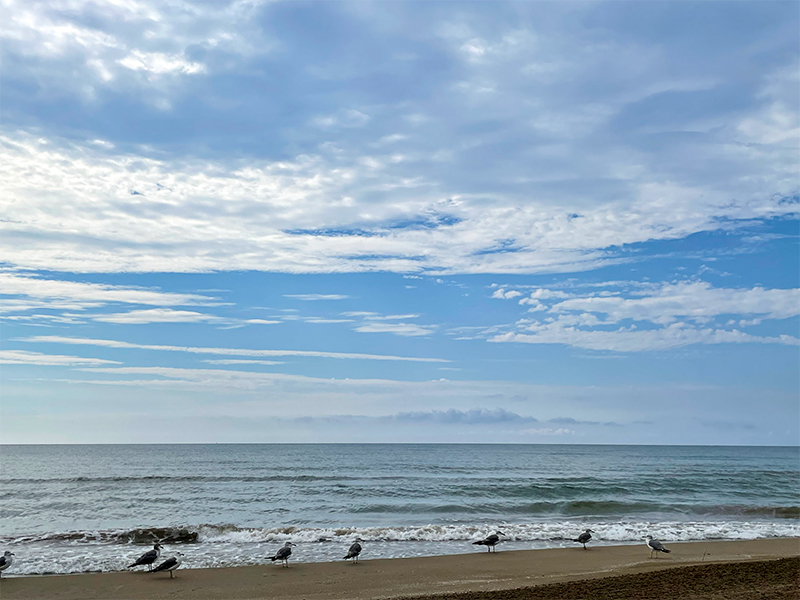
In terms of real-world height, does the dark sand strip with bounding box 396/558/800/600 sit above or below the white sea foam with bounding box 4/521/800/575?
above

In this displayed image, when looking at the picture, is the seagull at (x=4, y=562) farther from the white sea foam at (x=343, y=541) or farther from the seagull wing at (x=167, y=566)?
the seagull wing at (x=167, y=566)

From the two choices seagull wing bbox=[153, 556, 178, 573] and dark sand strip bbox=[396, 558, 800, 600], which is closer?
dark sand strip bbox=[396, 558, 800, 600]

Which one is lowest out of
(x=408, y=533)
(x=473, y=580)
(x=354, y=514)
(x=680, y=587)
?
(x=354, y=514)

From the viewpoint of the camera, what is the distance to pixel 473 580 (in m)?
11.5

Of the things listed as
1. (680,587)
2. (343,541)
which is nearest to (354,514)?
(343,541)

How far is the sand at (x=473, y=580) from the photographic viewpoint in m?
9.56

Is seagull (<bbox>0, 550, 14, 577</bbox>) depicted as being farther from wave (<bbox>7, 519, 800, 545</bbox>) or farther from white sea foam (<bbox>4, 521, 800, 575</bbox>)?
wave (<bbox>7, 519, 800, 545</bbox>)

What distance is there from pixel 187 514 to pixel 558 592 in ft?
59.5

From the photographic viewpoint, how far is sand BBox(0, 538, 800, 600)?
376 inches

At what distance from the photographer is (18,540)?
1664 cm

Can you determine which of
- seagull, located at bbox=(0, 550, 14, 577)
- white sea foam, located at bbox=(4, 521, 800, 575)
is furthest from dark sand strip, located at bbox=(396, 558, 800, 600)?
seagull, located at bbox=(0, 550, 14, 577)

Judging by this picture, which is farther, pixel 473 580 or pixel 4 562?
pixel 4 562

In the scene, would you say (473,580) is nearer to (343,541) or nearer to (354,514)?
(343,541)

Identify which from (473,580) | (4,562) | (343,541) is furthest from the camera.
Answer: (343,541)
